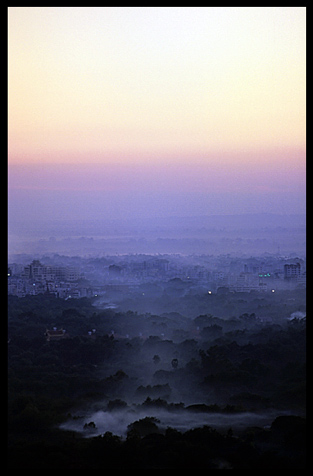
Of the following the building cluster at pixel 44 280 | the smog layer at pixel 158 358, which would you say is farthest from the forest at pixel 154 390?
the building cluster at pixel 44 280

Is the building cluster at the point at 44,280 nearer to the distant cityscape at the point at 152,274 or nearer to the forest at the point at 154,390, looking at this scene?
the distant cityscape at the point at 152,274

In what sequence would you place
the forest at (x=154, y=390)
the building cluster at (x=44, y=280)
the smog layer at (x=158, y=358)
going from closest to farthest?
the forest at (x=154, y=390) < the smog layer at (x=158, y=358) < the building cluster at (x=44, y=280)

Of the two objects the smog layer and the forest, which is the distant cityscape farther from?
the forest

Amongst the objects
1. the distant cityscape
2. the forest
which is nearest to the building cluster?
the distant cityscape

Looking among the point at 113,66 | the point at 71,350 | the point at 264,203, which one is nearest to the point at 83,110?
the point at 113,66

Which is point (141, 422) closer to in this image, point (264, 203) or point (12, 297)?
point (264, 203)

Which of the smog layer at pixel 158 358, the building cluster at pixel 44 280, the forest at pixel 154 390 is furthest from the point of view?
the building cluster at pixel 44 280
